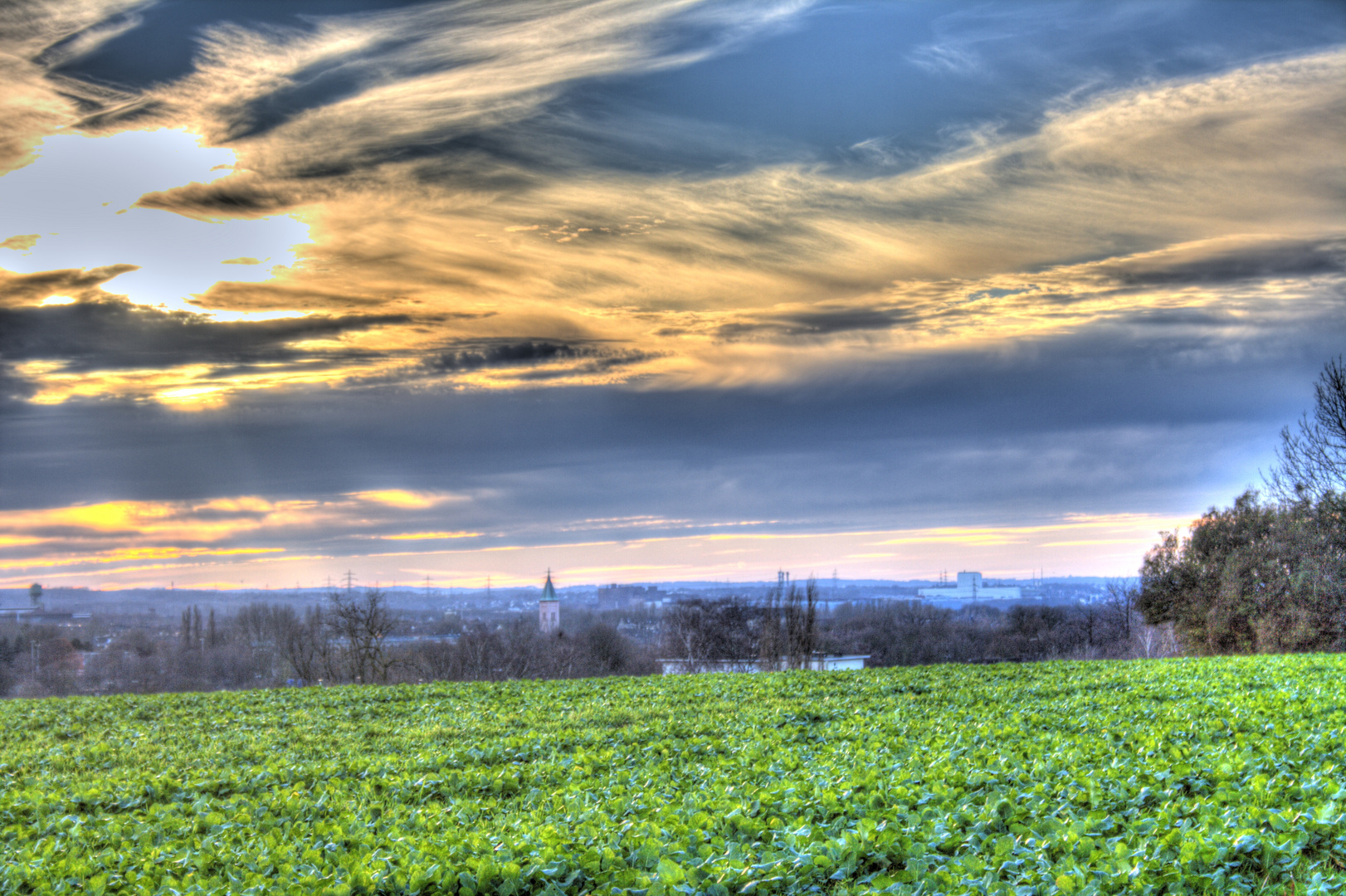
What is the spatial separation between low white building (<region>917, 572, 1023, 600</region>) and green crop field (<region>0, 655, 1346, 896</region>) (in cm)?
10246

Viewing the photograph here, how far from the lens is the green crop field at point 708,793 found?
5.44 metres

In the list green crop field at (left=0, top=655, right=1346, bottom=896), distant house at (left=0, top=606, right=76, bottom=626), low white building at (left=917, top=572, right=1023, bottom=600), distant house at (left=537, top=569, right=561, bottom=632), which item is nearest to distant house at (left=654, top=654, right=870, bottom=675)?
green crop field at (left=0, top=655, right=1346, bottom=896)

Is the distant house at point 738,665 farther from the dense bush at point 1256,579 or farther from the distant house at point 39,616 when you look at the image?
the distant house at point 39,616

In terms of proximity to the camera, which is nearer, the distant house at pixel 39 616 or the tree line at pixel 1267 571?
the tree line at pixel 1267 571

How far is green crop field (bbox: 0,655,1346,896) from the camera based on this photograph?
214 inches

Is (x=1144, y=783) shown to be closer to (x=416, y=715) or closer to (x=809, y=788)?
(x=809, y=788)

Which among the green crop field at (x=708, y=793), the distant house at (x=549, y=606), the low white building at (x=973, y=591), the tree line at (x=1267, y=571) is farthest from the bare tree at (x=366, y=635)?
the low white building at (x=973, y=591)

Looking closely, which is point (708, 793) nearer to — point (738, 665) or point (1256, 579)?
point (738, 665)

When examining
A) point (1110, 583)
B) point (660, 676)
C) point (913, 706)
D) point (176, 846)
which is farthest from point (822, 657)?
point (1110, 583)

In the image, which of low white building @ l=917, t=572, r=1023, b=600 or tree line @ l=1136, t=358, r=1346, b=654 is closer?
tree line @ l=1136, t=358, r=1346, b=654

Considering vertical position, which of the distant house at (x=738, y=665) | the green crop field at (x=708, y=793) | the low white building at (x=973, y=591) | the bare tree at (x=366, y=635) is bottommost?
the low white building at (x=973, y=591)

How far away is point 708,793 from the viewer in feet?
27.0

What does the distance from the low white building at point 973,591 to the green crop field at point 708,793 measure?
102 m

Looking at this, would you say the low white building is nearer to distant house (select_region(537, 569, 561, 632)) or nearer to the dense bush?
distant house (select_region(537, 569, 561, 632))
